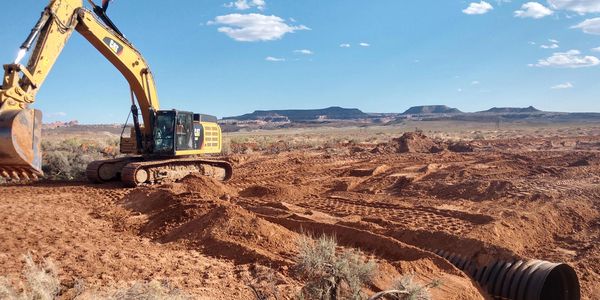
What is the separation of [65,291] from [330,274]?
3.10 metres

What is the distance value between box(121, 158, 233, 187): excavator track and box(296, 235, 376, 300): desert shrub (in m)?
9.02

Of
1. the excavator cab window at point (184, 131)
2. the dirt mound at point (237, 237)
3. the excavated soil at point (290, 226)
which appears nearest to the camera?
the excavated soil at point (290, 226)

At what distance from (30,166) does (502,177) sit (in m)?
14.9

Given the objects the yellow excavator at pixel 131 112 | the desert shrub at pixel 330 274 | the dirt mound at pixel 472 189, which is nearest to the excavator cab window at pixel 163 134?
the yellow excavator at pixel 131 112

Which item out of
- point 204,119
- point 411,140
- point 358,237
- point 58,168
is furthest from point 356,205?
point 411,140

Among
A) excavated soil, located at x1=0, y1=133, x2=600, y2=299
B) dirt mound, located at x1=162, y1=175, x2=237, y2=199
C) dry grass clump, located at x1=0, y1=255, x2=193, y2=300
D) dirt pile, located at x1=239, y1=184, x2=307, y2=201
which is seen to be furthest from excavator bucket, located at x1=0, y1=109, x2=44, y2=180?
dirt pile, located at x1=239, y1=184, x2=307, y2=201

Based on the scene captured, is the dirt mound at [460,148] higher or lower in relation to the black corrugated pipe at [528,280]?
higher

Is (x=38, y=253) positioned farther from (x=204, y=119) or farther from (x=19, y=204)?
(x=204, y=119)

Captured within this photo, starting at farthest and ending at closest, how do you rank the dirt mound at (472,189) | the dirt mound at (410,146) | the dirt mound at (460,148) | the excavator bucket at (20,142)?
the dirt mound at (460,148) < the dirt mound at (410,146) < the dirt mound at (472,189) < the excavator bucket at (20,142)

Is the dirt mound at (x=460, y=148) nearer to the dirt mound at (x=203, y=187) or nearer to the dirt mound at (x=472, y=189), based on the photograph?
the dirt mound at (x=472, y=189)

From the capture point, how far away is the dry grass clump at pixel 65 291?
4.53 metres

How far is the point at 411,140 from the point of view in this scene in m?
31.5

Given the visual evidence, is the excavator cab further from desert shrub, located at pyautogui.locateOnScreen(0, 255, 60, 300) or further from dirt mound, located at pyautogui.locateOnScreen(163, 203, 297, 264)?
desert shrub, located at pyautogui.locateOnScreen(0, 255, 60, 300)

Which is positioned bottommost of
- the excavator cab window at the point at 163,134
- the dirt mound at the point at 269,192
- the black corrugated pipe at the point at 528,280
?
the black corrugated pipe at the point at 528,280
